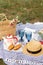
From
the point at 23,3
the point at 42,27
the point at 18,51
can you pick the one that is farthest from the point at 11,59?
the point at 23,3

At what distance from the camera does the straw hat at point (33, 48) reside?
3170mm

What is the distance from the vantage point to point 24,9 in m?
4.91

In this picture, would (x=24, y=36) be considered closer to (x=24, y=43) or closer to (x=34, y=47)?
(x=24, y=43)

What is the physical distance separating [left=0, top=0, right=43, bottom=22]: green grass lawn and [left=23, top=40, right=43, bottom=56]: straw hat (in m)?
1.25

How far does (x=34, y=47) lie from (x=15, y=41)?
1.16ft

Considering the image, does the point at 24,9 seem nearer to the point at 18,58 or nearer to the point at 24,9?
the point at 24,9

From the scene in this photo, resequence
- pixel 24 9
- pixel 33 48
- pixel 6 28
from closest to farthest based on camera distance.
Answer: pixel 33 48 < pixel 6 28 < pixel 24 9

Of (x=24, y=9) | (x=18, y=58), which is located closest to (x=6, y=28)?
(x=18, y=58)

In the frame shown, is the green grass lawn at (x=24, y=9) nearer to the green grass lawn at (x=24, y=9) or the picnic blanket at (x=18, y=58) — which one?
the green grass lawn at (x=24, y=9)

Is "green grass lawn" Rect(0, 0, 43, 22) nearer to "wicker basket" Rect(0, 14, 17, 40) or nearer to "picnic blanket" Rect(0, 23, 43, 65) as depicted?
"wicker basket" Rect(0, 14, 17, 40)

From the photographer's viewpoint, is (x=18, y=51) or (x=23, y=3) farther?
(x=23, y=3)

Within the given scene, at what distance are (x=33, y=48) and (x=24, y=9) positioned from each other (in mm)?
1866

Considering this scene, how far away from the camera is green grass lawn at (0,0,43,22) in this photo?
4.62m

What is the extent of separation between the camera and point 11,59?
10.6 ft
